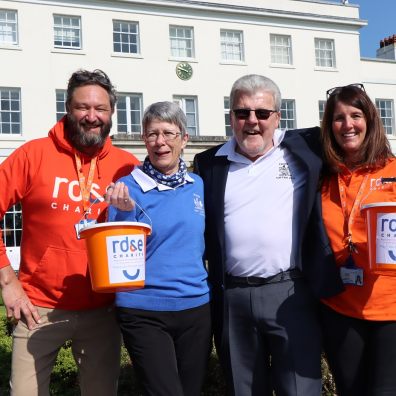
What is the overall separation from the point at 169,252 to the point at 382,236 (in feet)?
3.96

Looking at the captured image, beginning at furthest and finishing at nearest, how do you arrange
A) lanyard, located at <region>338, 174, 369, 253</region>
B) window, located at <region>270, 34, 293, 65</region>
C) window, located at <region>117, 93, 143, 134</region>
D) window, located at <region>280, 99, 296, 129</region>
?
window, located at <region>270, 34, 293, 65</region> → window, located at <region>280, 99, 296, 129</region> → window, located at <region>117, 93, 143, 134</region> → lanyard, located at <region>338, 174, 369, 253</region>

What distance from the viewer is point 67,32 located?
20312 mm

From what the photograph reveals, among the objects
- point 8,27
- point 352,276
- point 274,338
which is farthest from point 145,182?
point 8,27

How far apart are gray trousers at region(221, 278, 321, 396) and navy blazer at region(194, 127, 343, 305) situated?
0.13 metres

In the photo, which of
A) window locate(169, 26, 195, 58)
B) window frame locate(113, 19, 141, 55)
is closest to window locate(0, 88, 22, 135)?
window frame locate(113, 19, 141, 55)

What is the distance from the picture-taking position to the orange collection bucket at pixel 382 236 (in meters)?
2.97

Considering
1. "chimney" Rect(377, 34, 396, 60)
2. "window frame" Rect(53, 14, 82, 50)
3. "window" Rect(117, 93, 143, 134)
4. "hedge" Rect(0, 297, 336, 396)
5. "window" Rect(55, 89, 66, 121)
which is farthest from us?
"chimney" Rect(377, 34, 396, 60)

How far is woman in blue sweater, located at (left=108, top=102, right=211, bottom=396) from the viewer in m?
3.15

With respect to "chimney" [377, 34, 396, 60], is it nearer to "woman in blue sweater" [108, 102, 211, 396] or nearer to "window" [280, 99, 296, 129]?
"window" [280, 99, 296, 129]

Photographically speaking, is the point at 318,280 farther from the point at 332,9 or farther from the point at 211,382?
the point at 332,9

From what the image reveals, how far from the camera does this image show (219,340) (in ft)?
11.5

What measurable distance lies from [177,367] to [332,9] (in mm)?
24387

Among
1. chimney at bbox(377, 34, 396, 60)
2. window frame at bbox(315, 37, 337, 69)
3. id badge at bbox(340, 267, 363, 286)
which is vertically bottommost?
id badge at bbox(340, 267, 363, 286)

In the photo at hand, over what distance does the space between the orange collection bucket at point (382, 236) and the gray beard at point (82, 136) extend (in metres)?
1.72
